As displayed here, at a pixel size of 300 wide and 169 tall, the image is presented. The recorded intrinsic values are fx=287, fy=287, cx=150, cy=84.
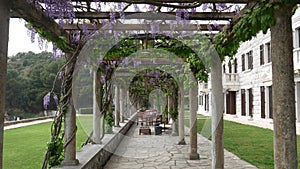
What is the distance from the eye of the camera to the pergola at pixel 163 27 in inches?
90.7

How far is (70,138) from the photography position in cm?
421

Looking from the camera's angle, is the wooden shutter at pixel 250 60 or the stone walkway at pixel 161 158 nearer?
the stone walkway at pixel 161 158

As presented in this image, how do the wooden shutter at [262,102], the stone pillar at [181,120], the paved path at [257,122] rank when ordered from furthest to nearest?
the wooden shutter at [262,102]
the paved path at [257,122]
the stone pillar at [181,120]

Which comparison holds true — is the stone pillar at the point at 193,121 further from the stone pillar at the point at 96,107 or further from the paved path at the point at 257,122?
the paved path at the point at 257,122

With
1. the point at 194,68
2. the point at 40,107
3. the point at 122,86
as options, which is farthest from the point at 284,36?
the point at 40,107

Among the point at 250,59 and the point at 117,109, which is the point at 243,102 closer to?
the point at 250,59

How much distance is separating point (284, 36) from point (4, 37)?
6.90 feet

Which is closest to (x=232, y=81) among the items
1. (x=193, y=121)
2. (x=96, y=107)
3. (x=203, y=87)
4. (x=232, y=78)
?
(x=232, y=78)

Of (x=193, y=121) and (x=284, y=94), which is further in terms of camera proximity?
(x=193, y=121)

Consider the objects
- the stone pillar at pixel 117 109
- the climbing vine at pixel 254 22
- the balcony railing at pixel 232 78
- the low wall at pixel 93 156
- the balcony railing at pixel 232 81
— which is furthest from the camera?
the balcony railing at pixel 232 78

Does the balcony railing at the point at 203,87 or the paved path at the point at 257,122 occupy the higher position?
the balcony railing at the point at 203,87

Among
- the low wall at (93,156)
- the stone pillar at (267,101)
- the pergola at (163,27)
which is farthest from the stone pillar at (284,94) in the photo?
the stone pillar at (267,101)

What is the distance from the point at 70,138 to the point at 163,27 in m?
2.11

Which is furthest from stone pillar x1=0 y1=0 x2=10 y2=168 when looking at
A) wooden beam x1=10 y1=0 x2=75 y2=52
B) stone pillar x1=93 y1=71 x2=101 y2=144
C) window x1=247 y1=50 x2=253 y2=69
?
window x1=247 y1=50 x2=253 y2=69
